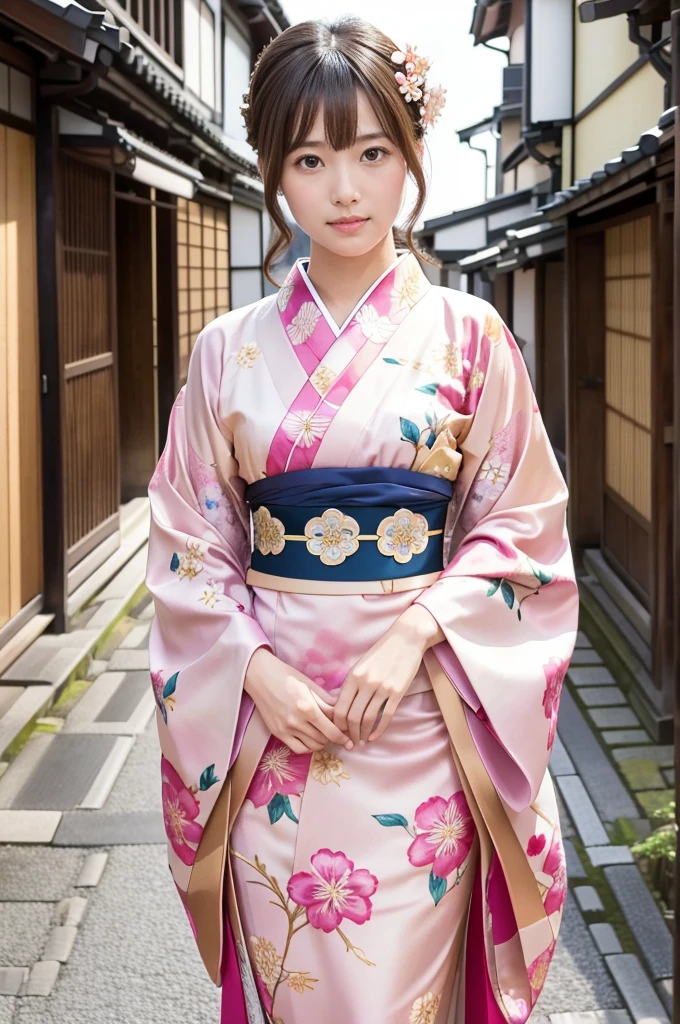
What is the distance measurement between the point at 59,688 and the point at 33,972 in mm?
2839

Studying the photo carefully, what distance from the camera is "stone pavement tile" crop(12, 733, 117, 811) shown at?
17.4 ft

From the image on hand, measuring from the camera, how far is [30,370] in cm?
735

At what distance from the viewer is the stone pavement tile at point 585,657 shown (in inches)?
297

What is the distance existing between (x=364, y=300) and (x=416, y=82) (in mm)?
445

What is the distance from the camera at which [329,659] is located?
2359 millimetres

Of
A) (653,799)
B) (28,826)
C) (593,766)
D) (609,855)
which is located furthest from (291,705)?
(593,766)

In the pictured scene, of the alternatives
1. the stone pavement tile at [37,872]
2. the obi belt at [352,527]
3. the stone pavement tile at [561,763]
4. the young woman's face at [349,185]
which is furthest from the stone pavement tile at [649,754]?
the young woman's face at [349,185]

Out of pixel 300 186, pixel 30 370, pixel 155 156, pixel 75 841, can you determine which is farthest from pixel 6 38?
pixel 300 186

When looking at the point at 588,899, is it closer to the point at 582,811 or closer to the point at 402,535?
the point at 582,811

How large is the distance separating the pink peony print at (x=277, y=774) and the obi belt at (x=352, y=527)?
0.33 metres

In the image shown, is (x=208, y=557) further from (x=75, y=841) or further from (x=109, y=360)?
(x=109, y=360)

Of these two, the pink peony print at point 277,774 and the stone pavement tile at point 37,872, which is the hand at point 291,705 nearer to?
the pink peony print at point 277,774

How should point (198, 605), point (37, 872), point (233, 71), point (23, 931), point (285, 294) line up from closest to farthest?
point (198, 605) < point (285, 294) < point (23, 931) < point (37, 872) < point (233, 71)

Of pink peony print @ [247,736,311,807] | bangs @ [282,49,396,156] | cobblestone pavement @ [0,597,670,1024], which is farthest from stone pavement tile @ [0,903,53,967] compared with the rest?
bangs @ [282,49,396,156]
